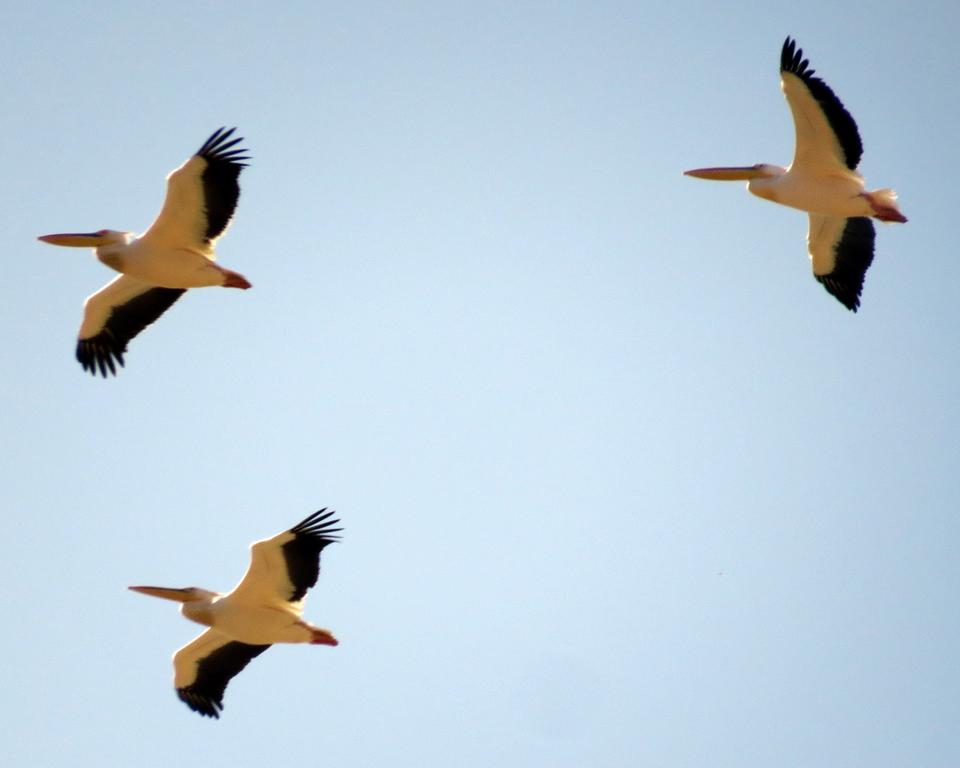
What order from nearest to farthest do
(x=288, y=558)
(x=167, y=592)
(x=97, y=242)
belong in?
(x=288, y=558) < (x=167, y=592) < (x=97, y=242)

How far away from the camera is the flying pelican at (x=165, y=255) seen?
1417 cm

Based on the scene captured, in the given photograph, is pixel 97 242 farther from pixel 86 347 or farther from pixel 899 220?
pixel 899 220

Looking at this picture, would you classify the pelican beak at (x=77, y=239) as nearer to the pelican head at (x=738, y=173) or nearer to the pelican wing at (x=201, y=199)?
the pelican wing at (x=201, y=199)

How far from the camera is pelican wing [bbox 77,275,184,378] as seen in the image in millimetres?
15297

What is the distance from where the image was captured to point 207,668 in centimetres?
1431

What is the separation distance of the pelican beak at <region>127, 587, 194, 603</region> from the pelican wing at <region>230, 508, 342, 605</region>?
62 centimetres

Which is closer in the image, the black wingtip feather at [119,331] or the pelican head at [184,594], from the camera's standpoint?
the pelican head at [184,594]

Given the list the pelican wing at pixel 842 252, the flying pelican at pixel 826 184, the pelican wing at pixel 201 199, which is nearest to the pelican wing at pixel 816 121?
the flying pelican at pixel 826 184

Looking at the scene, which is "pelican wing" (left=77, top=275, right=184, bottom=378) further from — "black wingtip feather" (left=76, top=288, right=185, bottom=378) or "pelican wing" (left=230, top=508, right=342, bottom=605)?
"pelican wing" (left=230, top=508, right=342, bottom=605)

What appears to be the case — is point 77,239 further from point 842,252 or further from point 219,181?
point 842,252

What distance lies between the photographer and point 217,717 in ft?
46.5

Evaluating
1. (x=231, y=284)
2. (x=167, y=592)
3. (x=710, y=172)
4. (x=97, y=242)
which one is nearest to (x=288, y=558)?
(x=167, y=592)

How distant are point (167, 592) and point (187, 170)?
13.4 feet

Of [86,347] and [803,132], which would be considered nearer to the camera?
[803,132]
